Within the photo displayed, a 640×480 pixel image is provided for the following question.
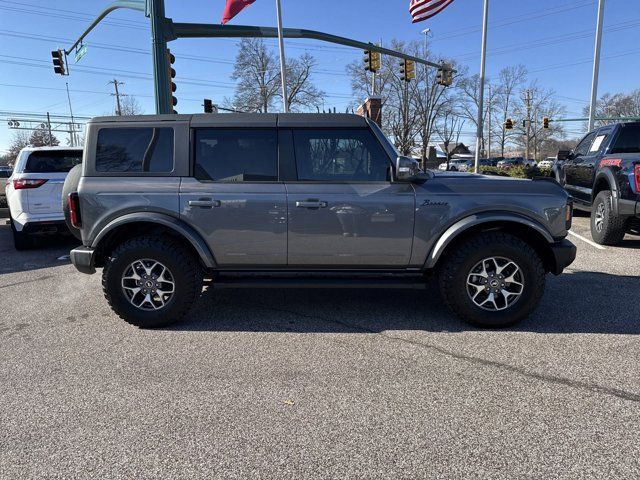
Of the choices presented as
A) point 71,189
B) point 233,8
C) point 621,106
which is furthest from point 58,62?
Result: point 621,106

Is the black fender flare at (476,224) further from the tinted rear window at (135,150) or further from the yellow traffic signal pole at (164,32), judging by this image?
the yellow traffic signal pole at (164,32)

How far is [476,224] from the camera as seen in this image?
4012mm

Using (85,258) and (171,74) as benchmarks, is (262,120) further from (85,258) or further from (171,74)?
(171,74)

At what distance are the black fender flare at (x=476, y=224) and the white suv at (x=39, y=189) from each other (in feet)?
21.6

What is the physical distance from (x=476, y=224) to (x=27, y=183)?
724cm

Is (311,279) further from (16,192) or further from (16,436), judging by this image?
(16,192)

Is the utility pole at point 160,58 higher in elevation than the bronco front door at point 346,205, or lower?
higher

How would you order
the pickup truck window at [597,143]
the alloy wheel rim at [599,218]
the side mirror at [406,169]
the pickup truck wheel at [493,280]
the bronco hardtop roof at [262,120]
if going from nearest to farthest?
1. the side mirror at [406,169]
2. the pickup truck wheel at [493,280]
3. the bronco hardtop roof at [262,120]
4. the alloy wheel rim at [599,218]
5. the pickup truck window at [597,143]

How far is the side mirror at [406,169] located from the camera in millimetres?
3893

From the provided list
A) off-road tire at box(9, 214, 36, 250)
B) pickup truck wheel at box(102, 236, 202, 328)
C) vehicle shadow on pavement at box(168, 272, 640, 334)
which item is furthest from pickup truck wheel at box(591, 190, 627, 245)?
off-road tire at box(9, 214, 36, 250)

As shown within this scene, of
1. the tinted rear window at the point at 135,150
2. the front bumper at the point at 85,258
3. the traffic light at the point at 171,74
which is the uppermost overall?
the traffic light at the point at 171,74

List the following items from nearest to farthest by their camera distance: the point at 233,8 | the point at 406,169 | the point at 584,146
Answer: the point at 406,169
the point at 584,146
the point at 233,8

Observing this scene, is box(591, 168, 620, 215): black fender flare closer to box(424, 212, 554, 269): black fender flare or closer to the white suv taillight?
box(424, 212, 554, 269): black fender flare

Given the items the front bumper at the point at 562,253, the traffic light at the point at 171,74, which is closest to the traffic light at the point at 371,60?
the traffic light at the point at 171,74
